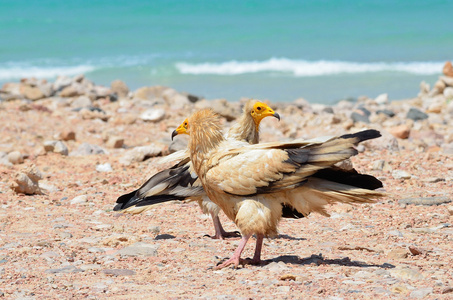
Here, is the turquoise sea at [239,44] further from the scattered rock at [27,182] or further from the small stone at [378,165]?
the scattered rock at [27,182]

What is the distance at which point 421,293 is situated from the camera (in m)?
4.16

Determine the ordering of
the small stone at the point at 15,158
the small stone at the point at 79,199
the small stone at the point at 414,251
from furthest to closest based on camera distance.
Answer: the small stone at the point at 15,158 < the small stone at the point at 79,199 < the small stone at the point at 414,251

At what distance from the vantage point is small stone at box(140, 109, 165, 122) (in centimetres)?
1445

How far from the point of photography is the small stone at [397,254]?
5336 millimetres

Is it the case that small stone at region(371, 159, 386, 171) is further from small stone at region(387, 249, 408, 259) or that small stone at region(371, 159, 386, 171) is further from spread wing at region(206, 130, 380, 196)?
spread wing at region(206, 130, 380, 196)

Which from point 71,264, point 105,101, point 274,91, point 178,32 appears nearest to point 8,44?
point 178,32

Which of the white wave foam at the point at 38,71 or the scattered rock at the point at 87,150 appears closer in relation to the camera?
the scattered rock at the point at 87,150

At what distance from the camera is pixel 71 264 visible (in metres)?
5.16

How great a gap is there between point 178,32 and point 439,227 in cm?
4167

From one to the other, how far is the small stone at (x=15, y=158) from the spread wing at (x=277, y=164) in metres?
6.27

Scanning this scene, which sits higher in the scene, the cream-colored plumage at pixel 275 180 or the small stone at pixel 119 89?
the cream-colored plumage at pixel 275 180

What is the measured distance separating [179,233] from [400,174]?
3.74 metres

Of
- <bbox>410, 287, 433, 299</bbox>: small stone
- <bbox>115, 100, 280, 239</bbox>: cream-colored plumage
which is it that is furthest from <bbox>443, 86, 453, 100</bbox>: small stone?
<bbox>410, 287, 433, 299</bbox>: small stone

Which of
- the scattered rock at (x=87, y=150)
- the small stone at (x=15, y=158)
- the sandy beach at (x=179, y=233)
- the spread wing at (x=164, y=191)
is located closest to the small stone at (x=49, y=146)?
the sandy beach at (x=179, y=233)
